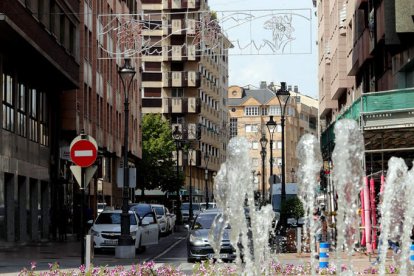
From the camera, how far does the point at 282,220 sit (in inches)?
1423

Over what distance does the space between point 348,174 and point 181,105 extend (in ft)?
334

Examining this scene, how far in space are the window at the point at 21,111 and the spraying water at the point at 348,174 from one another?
27.9 m

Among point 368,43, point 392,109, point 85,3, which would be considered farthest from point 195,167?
point 392,109

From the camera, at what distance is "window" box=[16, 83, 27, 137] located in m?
40.8

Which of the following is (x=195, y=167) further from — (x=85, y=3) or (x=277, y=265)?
A: (x=277, y=265)

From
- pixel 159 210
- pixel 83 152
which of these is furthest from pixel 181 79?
pixel 83 152

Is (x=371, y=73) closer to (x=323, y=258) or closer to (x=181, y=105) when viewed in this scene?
(x=323, y=258)

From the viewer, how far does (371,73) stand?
4856cm

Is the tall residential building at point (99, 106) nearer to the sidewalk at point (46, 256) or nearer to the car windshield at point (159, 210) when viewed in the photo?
the car windshield at point (159, 210)

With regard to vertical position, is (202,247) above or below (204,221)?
below

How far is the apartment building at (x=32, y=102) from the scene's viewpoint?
37.1 metres

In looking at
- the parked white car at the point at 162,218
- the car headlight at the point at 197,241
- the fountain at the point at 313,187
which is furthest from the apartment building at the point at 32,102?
the fountain at the point at 313,187

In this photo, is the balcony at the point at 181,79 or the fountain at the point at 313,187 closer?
the fountain at the point at 313,187

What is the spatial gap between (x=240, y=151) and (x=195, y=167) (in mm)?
104939
